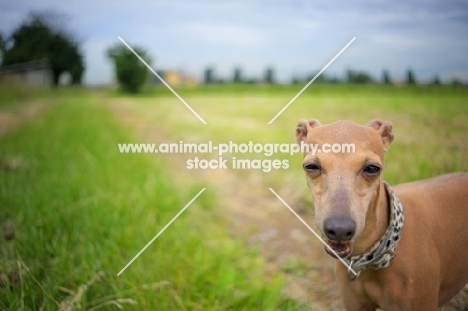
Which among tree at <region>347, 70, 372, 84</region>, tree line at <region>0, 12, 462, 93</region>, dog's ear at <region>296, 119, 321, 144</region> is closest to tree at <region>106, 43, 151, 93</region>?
tree line at <region>0, 12, 462, 93</region>

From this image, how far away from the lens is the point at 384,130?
2.13 metres

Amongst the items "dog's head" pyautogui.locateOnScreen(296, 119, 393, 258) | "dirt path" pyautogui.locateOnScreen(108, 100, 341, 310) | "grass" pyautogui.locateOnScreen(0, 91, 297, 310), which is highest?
"dog's head" pyautogui.locateOnScreen(296, 119, 393, 258)

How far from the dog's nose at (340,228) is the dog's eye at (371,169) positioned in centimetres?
32

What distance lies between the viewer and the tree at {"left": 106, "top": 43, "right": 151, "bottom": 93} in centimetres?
719

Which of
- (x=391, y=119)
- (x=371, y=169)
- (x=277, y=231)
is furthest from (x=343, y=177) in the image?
(x=391, y=119)

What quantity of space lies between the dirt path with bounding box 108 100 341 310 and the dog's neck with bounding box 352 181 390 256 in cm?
101

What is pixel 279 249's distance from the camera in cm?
382

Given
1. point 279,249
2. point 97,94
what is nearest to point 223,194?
point 279,249

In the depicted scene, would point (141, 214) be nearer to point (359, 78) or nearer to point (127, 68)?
point (359, 78)

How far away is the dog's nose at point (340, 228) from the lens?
1.65 metres

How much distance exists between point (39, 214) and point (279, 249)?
2.40m

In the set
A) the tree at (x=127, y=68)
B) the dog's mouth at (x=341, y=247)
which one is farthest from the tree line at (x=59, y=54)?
the dog's mouth at (x=341, y=247)

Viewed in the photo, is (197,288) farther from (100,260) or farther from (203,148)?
(203,148)

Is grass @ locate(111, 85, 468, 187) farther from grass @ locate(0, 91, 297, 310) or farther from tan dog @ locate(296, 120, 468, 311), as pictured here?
grass @ locate(0, 91, 297, 310)
